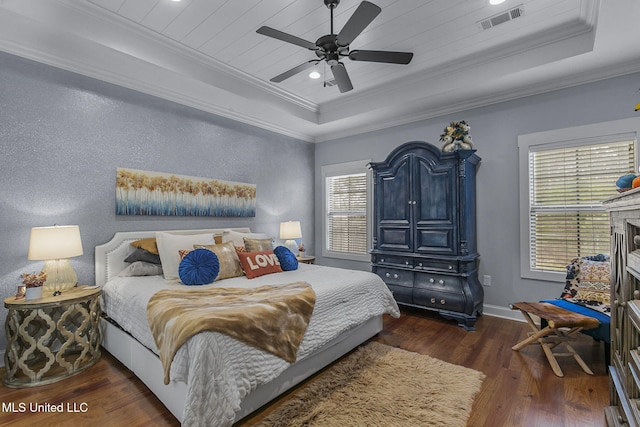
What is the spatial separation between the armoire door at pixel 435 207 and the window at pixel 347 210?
3.75ft

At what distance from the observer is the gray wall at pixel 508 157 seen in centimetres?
312

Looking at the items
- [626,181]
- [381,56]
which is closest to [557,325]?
[626,181]

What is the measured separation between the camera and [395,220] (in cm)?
388

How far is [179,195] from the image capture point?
3.59 metres

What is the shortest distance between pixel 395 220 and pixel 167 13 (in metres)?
3.13

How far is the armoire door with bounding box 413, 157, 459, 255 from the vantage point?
3.45 m

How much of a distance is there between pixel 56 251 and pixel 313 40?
2.85m

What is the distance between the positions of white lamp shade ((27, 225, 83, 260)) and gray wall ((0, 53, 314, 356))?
13.9 inches

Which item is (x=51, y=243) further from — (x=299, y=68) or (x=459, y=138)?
(x=459, y=138)

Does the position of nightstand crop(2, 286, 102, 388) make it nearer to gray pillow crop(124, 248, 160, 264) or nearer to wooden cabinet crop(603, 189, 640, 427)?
gray pillow crop(124, 248, 160, 264)

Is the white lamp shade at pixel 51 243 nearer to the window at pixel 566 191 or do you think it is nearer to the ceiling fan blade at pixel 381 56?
the ceiling fan blade at pixel 381 56

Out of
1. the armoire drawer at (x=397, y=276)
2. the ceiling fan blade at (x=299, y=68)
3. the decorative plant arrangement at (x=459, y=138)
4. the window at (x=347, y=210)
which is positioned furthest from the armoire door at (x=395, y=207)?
the ceiling fan blade at (x=299, y=68)

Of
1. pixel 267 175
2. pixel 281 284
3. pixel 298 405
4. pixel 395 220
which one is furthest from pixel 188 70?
pixel 298 405

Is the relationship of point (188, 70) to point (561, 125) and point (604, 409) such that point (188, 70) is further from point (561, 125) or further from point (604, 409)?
point (604, 409)
